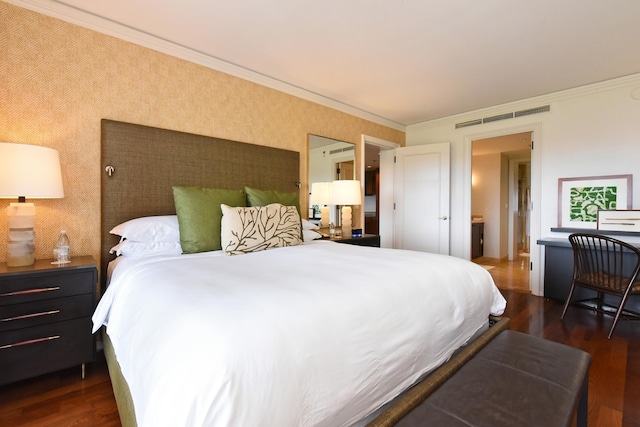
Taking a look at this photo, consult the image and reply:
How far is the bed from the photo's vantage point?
0.75 meters

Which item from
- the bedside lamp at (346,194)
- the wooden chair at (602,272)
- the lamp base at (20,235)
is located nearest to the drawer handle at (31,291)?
the lamp base at (20,235)

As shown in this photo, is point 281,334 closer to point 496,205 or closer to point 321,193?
point 321,193

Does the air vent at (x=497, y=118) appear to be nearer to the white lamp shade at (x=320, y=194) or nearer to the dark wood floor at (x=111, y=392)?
the white lamp shade at (x=320, y=194)

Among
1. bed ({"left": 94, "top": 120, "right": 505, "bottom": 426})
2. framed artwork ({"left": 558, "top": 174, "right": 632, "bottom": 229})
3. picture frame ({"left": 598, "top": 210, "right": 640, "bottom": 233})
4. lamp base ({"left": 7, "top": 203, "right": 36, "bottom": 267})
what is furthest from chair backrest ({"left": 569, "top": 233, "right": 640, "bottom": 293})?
lamp base ({"left": 7, "top": 203, "right": 36, "bottom": 267})

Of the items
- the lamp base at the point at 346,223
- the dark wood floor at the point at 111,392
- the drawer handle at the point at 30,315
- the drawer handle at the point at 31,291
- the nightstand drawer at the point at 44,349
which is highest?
the lamp base at the point at 346,223

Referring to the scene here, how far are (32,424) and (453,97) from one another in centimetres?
462

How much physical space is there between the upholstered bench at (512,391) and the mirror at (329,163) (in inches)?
100

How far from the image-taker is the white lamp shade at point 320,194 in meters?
3.57

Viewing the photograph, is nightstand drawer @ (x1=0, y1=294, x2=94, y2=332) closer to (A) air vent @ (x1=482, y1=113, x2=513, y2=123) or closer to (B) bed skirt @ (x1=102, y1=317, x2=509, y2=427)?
(B) bed skirt @ (x1=102, y1=317, x2=509, y2=427)

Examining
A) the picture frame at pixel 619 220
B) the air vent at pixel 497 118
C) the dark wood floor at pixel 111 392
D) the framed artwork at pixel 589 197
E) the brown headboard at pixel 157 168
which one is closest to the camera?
the dark wood floor at pixel 111 392

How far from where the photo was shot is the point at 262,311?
36.4 inches

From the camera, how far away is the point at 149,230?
6.97 ft

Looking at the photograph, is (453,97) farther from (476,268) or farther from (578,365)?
(578,365)

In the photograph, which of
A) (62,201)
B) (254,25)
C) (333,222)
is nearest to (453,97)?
(333,222)
